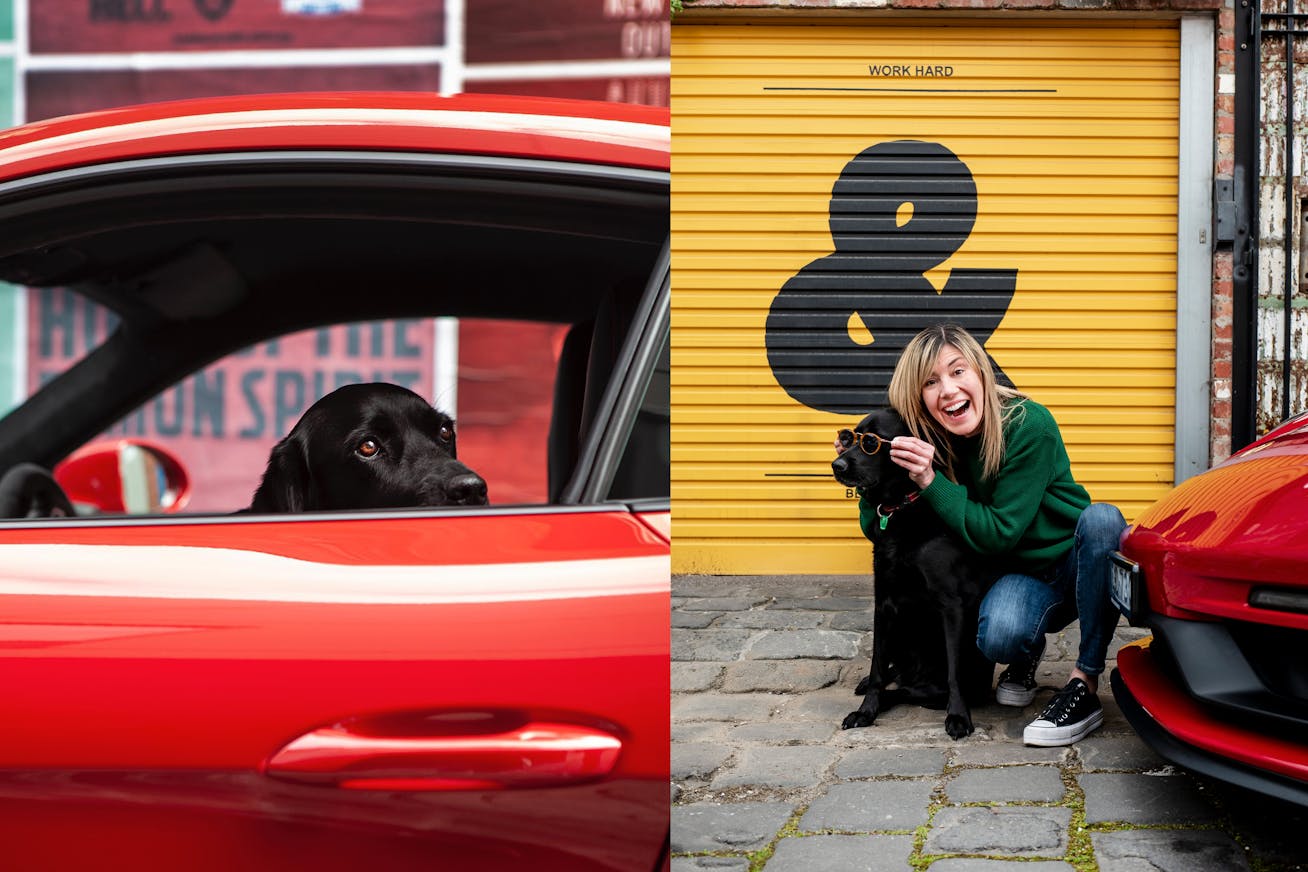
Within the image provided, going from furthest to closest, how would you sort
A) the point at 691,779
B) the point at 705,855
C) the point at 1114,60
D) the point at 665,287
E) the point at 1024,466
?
the point at 1114,60, the point at 1024,466, the point at 691,779, the point at 705,855, the point at 665,287

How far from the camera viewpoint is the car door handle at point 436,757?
1.08 metres

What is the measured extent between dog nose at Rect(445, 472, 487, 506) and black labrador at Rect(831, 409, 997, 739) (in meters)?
2.31

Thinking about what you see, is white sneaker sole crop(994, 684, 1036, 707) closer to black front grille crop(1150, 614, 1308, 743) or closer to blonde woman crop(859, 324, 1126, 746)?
blonde woman crop(859, 324, 1126, 746)

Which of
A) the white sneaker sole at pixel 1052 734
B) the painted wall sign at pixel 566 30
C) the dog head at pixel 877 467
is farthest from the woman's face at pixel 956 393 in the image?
the painted wall sign at pixel 566 30

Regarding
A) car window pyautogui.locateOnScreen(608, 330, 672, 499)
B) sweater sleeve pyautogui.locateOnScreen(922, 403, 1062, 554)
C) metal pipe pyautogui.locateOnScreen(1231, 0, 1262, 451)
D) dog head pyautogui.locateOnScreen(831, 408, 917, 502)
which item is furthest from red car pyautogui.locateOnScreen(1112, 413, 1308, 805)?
metal pipe pyautogui.locateOnScreen(1231, 0, 1262, 451)

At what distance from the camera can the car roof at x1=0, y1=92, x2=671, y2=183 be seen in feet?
3.75

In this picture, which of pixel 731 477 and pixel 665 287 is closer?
pixel 665 287

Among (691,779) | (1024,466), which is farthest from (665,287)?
(1024,466)

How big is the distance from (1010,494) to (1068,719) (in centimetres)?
64

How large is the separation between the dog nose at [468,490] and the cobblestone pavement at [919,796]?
58.9 inches

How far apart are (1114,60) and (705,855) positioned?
5133 millimetres

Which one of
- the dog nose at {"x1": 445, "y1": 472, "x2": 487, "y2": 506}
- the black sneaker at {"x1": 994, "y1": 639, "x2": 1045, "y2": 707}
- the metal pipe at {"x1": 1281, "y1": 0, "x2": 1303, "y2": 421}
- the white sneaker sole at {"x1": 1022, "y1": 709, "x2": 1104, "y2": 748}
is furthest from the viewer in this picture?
the metal pipe at {"x1": 1281, "y1": 0, "x2": 1303, "y2": 421}

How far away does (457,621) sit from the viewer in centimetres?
110

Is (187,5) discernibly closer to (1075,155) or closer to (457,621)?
(457,621)
